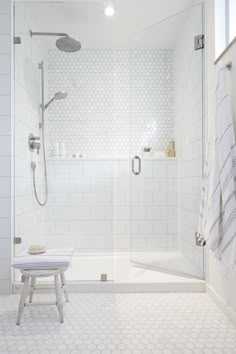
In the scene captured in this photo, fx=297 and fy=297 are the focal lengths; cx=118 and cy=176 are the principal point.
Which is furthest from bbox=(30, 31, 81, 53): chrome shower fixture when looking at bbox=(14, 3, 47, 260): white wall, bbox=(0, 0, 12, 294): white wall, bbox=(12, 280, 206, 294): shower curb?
bbox=(12, 280, 206, 294): shower curb

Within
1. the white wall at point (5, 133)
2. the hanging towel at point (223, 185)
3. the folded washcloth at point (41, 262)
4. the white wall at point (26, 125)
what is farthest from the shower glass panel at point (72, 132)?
the hanging towel at point (223, 185)

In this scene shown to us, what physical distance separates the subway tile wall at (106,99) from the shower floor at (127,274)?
1.11 metres

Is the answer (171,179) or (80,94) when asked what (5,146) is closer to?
(80,94)

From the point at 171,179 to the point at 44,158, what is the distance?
1300 millimetres

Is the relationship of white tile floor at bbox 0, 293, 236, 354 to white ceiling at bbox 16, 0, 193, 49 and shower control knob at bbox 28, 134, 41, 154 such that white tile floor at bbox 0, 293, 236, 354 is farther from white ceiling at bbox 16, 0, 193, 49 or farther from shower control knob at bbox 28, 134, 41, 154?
white ceiling at bbox 16, 0, 193, 49

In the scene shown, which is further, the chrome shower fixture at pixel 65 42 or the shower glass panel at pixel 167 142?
the chrome shower fixture at pixel 65 42

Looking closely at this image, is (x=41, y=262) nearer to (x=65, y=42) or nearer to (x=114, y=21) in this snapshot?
(x=65, y=42)

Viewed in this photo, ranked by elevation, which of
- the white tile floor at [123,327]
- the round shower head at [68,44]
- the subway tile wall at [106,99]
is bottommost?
the white tile floor at [123,327]

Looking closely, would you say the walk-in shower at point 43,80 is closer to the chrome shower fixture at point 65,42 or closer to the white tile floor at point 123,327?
the chrome shower fixture at point 65,42

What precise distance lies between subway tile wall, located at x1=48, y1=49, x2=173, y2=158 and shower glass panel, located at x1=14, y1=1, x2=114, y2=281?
0.01 m

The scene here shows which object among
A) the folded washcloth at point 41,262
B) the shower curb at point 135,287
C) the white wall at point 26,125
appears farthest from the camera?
the white wall at point 26,125

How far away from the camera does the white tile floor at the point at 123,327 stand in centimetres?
155

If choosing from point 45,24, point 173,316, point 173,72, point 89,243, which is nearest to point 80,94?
point 45,24

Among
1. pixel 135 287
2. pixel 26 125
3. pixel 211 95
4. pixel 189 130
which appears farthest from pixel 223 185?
pixel 26 125
